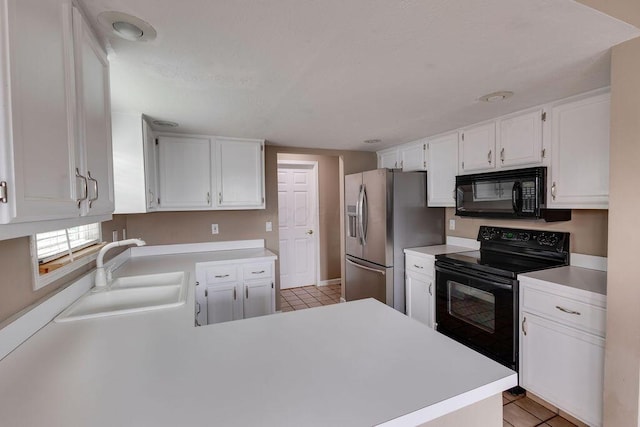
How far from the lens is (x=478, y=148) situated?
2.61 m

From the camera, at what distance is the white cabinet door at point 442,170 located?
286 cm

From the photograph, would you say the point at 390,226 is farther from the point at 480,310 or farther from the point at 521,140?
the point at 521,140

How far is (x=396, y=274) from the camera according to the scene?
306cm

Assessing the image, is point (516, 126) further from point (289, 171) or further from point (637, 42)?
point (289, 171)

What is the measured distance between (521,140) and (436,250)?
1187 millimetres

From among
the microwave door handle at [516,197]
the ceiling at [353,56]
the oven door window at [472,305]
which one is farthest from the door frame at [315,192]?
the microwave door handle at [516,197]

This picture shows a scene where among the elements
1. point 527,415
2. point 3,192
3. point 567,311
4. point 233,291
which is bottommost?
point 527,415

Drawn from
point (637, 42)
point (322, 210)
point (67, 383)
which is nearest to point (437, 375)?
point (67, 383)

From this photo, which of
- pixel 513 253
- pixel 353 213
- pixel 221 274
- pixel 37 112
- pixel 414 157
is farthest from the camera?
pixel 353 213

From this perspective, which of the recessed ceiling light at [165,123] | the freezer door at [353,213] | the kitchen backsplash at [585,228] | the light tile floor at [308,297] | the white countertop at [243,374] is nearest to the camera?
the white countertop at [243,374]

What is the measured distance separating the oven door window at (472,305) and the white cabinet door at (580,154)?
816 mm

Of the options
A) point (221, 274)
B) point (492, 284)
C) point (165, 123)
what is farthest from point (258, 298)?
point (492, 284)

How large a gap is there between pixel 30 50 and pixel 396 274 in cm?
295

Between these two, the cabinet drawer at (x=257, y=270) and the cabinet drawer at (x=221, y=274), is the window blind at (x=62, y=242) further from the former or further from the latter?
the cabinet drawer at (x=257, y=270)
